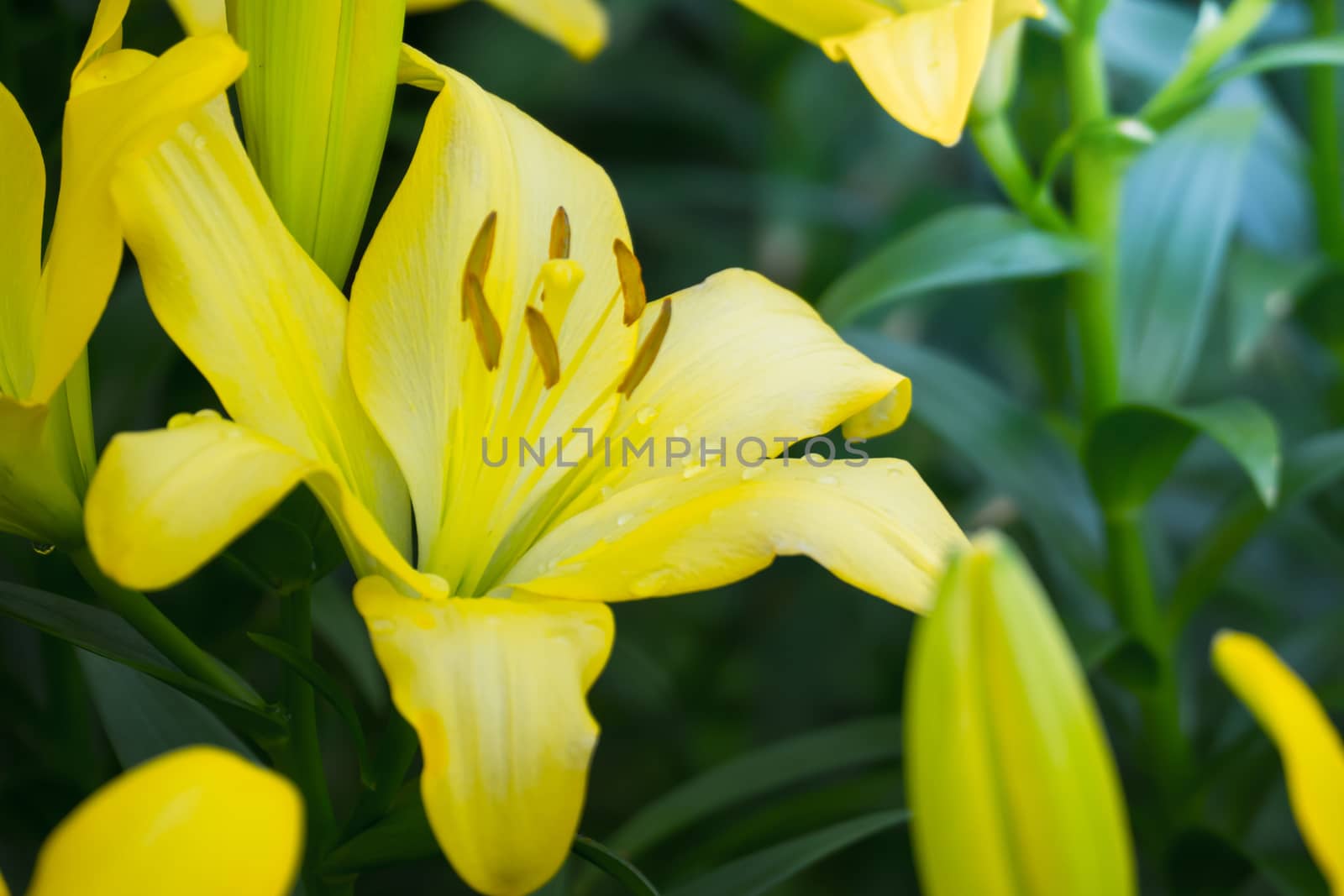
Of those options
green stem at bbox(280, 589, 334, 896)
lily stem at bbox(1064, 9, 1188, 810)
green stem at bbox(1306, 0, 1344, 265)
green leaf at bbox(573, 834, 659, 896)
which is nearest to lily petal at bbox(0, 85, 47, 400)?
green stem at bbox(280, 589, 334, 896)

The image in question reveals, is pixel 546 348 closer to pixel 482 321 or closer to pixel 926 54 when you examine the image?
pixel 482 321

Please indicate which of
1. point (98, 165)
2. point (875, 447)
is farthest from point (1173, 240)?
point (98, 165)

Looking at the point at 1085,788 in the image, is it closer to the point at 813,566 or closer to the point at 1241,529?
the point at 1241,529

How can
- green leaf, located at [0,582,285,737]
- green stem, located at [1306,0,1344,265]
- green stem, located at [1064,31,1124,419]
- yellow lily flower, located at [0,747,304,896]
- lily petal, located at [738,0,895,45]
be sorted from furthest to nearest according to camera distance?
green stem, located at [1306,0,1344,265] → green stem, located at [1064,31,1124,419] → lily petal, located at [738,0,895,45] → green leaf, located at [0,582,285,737] → yellow lily flower, located at [0,747,304,896]

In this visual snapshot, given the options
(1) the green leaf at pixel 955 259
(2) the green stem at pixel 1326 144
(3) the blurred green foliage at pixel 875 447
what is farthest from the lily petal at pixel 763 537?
(2) the green stem at pixel 1326 144

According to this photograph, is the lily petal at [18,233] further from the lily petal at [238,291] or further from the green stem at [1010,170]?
the green stem at [1010,170]

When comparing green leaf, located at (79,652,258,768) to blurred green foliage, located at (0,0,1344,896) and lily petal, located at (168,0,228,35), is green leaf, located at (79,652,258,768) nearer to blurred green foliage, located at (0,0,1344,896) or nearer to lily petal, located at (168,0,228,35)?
blurred green foliage, located at (0,0,1344,896)
